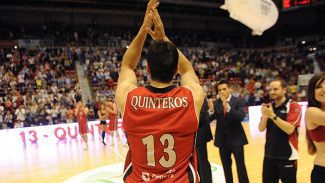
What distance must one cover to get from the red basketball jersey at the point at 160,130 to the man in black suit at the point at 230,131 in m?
2.84

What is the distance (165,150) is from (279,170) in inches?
96.9

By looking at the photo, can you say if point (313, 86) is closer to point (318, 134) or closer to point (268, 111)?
point (318, 134)

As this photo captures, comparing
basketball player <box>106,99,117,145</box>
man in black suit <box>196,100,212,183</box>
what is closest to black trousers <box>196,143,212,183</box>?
man in black suit <box>196,100,212,183</box>

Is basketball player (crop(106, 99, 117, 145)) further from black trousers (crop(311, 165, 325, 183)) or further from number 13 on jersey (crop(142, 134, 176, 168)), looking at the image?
number 13 on jersey (crop(142, 134, 176, 168))

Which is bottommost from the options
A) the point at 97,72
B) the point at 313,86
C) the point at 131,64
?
the point at 313,86

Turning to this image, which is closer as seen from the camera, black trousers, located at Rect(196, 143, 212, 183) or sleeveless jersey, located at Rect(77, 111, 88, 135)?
black trousers, located at Rect(196, 143, 212, 183)

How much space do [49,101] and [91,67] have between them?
13.6 feet

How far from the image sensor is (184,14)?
25.3m

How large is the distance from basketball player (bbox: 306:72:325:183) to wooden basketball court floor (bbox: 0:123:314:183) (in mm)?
2975

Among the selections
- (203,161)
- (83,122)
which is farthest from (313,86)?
(83,122)

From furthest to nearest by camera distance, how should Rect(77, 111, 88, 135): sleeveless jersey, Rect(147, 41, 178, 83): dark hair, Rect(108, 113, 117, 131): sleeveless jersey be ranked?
Rect(108, 113, 117, 131): sleeveless jersey → Rect(77, 111, 88, 135): sleeveless jersey → Rect(147, 41, 178, 83): dark hair

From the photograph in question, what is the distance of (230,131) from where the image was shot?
4.55 meters

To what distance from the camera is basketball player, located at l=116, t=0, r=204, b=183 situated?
1.71 metres

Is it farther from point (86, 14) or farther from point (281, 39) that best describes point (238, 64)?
point (86, 14)
